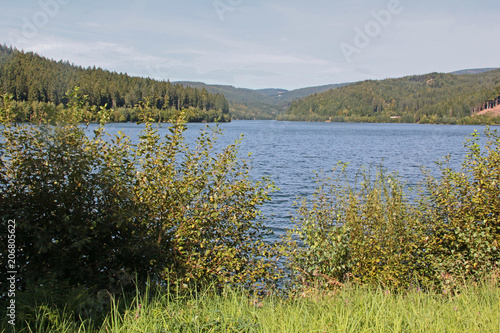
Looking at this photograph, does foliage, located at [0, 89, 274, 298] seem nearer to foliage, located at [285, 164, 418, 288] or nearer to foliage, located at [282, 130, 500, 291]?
foliage, located at [285, 164, 418, 288]

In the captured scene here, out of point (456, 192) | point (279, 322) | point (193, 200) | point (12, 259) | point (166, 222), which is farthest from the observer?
point (456, 192)

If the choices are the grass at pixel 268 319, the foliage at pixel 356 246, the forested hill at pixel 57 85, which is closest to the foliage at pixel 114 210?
the grass at pixel 268 319

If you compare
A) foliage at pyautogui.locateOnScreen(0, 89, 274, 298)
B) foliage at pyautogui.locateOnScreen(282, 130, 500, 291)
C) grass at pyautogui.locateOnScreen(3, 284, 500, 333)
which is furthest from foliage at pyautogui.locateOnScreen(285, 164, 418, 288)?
grass at pyautogui.locateOnScreen(3, 284, 500, 333)

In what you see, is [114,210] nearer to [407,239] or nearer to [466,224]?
[407,239]

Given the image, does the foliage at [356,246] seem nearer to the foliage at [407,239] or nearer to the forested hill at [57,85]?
the foliage at [407,239]

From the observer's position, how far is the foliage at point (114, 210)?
5.46 meters

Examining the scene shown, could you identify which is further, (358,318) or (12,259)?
(12,259)

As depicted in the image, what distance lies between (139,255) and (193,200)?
146 cm

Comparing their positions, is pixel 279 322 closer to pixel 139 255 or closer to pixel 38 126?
pixel 139 255

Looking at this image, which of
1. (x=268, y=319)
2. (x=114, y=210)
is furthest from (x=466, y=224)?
(x=114, y=210)

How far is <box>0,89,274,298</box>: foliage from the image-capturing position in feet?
17.9

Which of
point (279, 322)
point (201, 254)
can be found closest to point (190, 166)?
point (201, 254)

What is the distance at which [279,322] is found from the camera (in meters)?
4.45

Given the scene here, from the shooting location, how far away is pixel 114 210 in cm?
593
